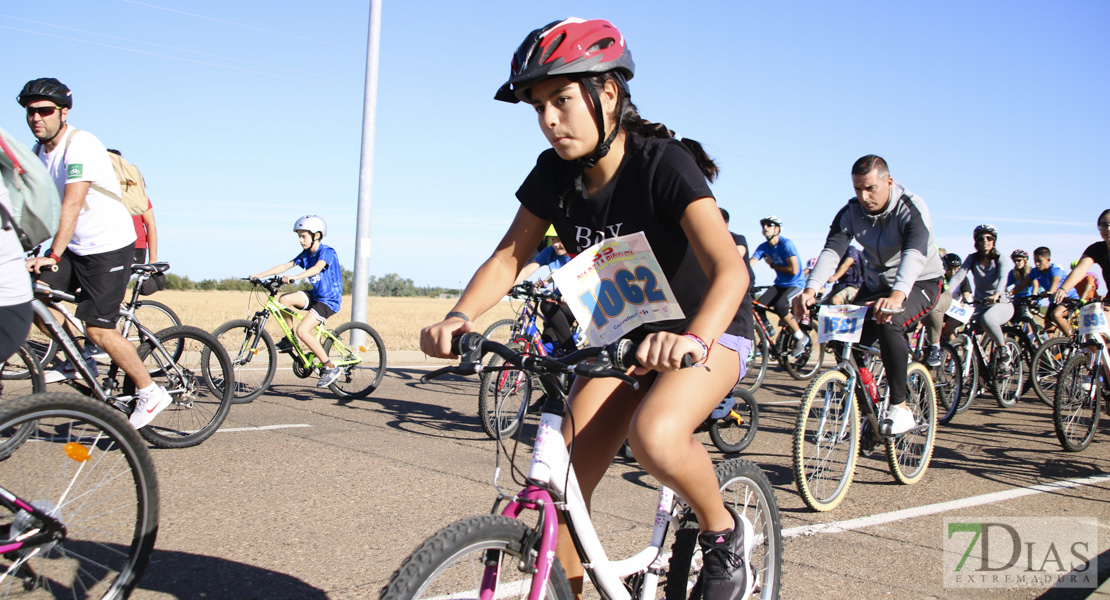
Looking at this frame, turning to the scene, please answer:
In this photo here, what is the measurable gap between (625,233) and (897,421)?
3.80 meters

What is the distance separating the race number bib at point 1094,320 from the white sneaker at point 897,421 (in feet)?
8.66

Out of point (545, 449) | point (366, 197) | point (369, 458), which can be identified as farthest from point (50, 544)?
point (366, 197)

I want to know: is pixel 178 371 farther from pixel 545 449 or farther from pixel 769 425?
pixel 769 425

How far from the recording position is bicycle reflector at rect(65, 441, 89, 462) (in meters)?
2.81

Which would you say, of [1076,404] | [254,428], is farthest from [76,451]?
[1076,404]

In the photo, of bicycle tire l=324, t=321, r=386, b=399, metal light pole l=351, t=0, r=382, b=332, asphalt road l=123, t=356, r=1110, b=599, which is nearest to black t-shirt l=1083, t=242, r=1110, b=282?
asphalt road l=123, t=356, r=1110, b=599

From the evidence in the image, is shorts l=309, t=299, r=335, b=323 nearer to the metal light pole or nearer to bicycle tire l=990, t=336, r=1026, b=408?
the metal light pole

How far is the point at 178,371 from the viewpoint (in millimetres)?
6000

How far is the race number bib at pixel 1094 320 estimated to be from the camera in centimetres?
721

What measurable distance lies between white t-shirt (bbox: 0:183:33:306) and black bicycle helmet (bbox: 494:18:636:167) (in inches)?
60.1

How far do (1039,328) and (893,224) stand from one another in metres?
7.45

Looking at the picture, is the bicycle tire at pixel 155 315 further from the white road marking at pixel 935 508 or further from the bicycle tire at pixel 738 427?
the white road marking at pixel 935 508

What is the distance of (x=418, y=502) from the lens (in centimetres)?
469

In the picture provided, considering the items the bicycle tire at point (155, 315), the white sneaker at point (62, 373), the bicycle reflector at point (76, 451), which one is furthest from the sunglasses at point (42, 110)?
the bicycle reflector at point (76, 451)
